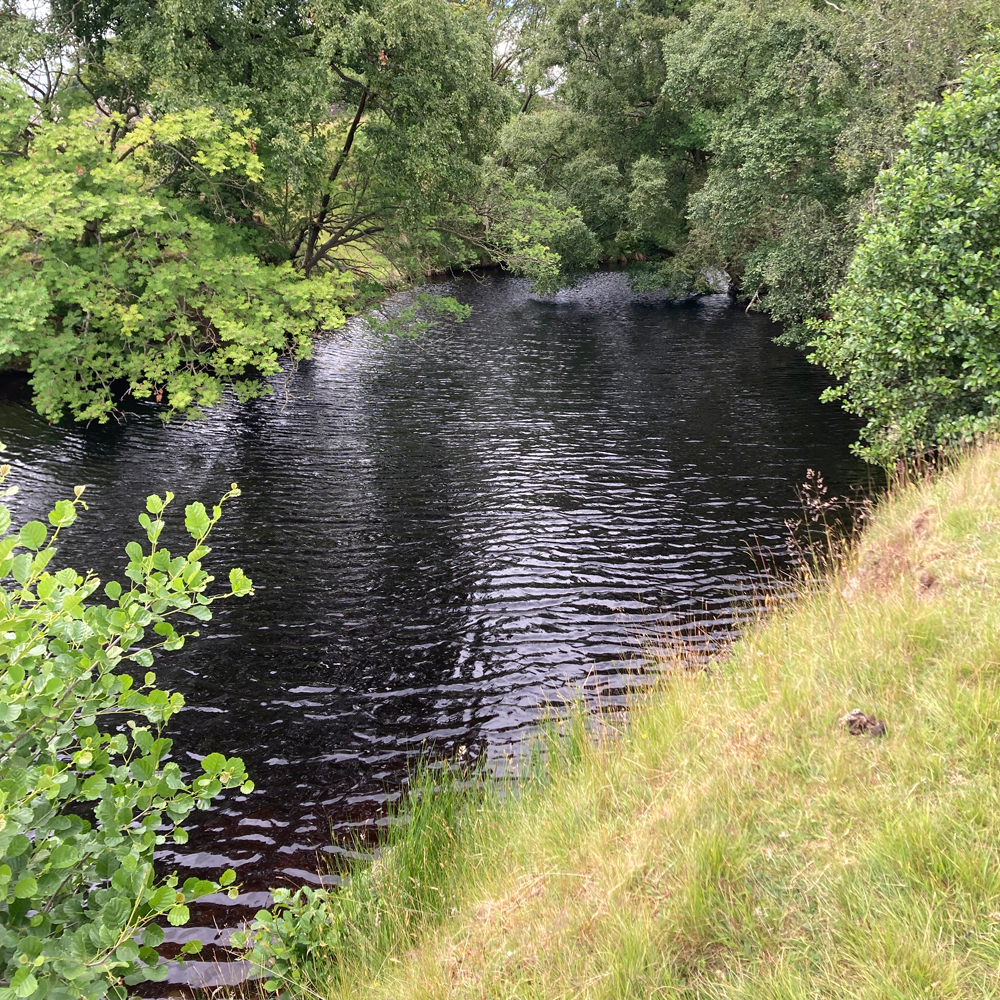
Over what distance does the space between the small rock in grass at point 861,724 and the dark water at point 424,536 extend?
2.95 meters

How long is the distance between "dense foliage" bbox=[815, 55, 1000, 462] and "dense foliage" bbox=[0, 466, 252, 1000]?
1196cm

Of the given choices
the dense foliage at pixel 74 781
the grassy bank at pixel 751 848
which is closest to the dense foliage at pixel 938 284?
the grassy bank at pixel 751 848

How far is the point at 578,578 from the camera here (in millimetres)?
12328

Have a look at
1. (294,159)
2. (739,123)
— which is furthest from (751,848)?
(739,123)

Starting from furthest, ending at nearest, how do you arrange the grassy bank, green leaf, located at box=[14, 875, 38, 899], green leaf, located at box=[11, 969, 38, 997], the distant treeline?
the distant treeline < green leaf, located at box=[14, 875, 38, 899] < the grassy bank < green leaf, located at box=[11, 969, 38, 997]

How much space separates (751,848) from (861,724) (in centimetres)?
132

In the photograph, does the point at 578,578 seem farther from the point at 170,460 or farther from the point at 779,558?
the point at 170,460

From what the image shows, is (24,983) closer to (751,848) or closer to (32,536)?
(32,536)

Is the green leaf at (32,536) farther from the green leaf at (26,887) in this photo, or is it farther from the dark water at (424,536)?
Answer: the dark water at (424,536)

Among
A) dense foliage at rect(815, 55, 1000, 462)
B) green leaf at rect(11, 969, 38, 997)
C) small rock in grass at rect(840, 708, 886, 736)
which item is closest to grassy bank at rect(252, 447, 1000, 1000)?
small rock in grass at rect(840, 708, 886, 736)

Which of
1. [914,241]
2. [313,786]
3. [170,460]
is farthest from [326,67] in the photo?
[313,786]

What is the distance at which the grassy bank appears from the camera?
309cm

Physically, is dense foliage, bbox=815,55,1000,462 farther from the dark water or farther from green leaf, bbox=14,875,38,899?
green leaf, bbox=14,875,38,899

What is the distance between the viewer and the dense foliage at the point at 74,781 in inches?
129
